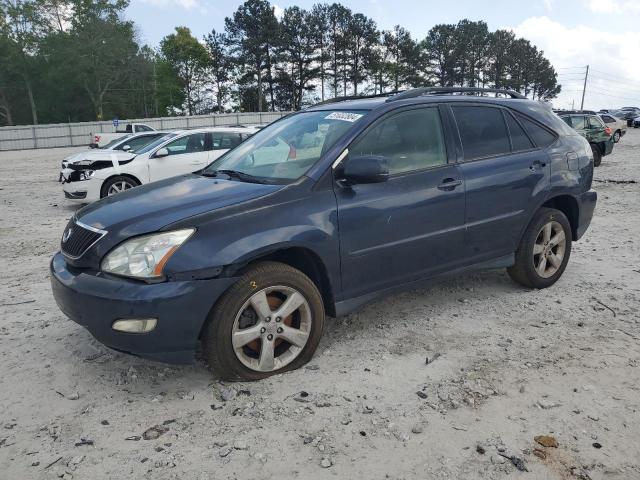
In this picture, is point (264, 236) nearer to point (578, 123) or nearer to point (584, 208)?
point (584, 208)

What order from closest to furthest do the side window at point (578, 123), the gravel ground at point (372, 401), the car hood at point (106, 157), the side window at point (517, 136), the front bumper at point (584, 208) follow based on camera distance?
the gravel ground at point (372, 401)
the side window at point (517, 136)
the front bumper at point (584, 208)
the car hood at point (106, 157)
the side window at point (578, 123)

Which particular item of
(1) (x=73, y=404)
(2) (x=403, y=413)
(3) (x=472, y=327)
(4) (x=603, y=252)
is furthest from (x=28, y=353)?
(4) (x=603, y=252)

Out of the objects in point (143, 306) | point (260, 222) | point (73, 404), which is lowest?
point (73, 404)

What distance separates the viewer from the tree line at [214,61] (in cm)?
5728

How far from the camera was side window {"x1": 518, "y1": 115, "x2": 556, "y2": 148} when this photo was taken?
15.4 ft

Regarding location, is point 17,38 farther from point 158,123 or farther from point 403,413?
point 403,413

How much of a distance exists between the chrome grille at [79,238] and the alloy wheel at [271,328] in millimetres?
996

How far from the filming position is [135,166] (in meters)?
10.1

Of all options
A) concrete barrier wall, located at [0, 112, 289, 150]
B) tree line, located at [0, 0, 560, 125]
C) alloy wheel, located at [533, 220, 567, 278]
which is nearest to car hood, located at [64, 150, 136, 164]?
alloy wheel, located at [533, 220, 567, 278]

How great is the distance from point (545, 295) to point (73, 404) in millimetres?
3852

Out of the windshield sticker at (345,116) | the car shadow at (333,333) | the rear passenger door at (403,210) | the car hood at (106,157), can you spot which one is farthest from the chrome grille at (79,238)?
the car hood at (106,157)

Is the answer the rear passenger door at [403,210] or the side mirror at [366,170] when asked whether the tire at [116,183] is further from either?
the side mirror at [366,170]

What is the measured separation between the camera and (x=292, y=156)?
3.84m

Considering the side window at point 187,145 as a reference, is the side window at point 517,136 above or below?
above
